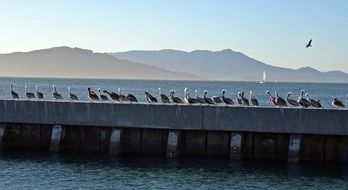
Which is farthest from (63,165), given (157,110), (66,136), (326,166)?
(326,166)

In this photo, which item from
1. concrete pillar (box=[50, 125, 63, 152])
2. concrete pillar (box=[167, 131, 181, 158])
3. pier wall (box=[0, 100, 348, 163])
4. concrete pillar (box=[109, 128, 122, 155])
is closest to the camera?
pier wall (box=[0, 100, 348, 163])

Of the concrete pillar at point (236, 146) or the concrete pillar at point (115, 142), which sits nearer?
the concrete pillar at point (236, 146)

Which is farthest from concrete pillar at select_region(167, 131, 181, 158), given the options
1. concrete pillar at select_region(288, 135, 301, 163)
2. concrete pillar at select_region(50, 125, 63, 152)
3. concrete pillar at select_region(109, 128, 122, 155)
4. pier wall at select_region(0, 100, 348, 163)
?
concrete pillar at select_region(50, 125, 63, 152)

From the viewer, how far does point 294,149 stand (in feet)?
102

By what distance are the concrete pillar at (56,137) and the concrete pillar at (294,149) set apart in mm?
10249

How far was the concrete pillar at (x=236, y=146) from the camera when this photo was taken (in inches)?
1238

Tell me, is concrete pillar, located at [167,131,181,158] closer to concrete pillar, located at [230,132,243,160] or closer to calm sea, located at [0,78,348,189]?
calm sea, located at [0,78,348,189]

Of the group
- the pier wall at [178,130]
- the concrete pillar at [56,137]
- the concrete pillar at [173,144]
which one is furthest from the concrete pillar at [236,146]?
the concrete pillar at [56,137]

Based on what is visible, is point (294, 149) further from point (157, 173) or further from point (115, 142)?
point (115, 142)

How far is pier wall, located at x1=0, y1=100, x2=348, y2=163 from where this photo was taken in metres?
31.0

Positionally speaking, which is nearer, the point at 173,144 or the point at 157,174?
the point at 157,174

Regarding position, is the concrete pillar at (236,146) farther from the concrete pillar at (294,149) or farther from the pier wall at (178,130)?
the concrete pillar at (294,149)

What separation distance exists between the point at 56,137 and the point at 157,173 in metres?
5.72

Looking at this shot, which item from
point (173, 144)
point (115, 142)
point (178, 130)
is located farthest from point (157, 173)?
point (115, 142)
